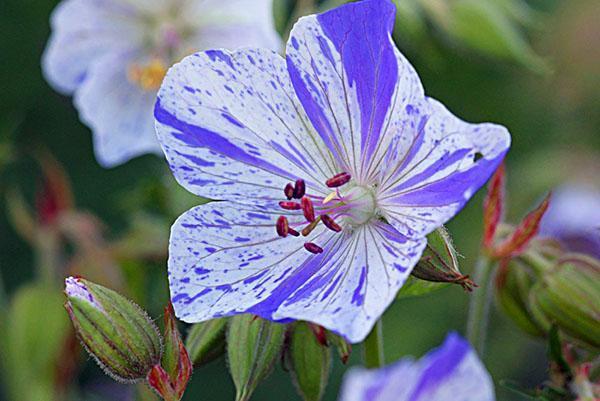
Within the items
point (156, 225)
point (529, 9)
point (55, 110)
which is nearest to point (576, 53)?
point (529, 9)

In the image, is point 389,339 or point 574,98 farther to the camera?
point 574,98

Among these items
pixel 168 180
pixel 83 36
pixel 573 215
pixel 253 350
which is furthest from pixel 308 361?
pixel 573 215

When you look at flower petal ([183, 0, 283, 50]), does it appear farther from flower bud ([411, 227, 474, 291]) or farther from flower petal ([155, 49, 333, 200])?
flower bud ([411, 227, 474, 291])

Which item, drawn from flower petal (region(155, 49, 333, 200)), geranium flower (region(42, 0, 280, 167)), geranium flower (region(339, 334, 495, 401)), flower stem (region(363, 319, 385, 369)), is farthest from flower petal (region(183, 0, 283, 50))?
geranium flower (region(339, 334, 495, 401))

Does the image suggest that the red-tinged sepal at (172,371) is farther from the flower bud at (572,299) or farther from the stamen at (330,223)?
the flower bud at (572,299)

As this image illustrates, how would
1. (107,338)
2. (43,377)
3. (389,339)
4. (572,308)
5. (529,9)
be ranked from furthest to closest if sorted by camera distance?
(529,9), (389,339), (43,377), (572,308), (107,338)

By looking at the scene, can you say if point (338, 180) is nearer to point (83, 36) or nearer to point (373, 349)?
point (373, 349)

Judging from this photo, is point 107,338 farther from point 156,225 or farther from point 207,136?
point 156,225
